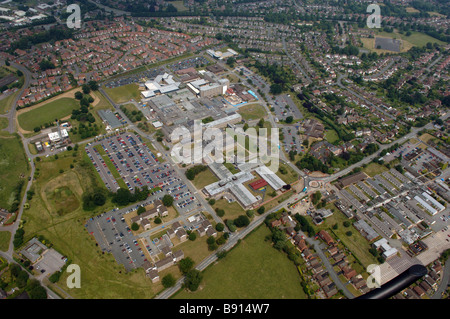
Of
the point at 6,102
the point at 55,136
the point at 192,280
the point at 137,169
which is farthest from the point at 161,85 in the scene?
the point at 192,280

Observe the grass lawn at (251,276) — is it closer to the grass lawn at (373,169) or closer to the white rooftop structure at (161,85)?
the grass lawn at (373,169)

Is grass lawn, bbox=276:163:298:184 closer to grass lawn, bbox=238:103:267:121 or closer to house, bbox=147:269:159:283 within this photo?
grass lawn, bbox=238:103:267:121

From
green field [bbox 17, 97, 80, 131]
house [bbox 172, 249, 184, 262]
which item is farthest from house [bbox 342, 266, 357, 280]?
green field [bbox 17, 97, 80, 131]

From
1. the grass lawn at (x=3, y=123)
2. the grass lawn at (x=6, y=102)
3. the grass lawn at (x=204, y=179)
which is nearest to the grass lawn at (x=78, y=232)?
the grass lawn at (x=204, y=179)

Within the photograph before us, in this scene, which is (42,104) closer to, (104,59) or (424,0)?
(104,59)

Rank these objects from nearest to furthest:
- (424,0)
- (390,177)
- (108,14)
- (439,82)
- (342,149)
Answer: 1. (390,177)
2. (342,149)
3. (439,82)
4. (108,14)
5. (424,0)

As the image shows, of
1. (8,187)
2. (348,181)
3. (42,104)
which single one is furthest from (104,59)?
(348,181)
